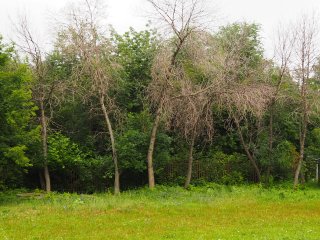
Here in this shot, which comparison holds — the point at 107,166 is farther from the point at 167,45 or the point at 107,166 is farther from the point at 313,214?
the point at 313,214

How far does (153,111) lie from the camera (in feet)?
77.5

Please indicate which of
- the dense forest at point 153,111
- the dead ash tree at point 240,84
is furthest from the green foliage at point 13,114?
the dead ash tree at point 240,84

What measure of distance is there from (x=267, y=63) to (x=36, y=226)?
1614 centimetres

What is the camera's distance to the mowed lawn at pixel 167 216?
1131 centimetres

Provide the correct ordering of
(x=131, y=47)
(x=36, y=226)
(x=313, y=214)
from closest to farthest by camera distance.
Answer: (x=36, y=226) → (x=313, y=214) → (x=131, y=47)

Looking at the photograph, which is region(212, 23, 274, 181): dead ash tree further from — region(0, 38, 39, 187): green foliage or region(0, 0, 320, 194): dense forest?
region(0, 38, 39, 187): green foliage

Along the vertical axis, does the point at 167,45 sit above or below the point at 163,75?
above

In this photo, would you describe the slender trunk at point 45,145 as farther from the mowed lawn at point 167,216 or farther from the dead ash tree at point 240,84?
the dead ash tree at point 240,84

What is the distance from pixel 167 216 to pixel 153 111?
32.9 feet

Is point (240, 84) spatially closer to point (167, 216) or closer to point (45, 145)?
point (167, 216)

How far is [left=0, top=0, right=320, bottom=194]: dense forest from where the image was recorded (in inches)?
815

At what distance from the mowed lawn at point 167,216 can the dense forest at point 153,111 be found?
3.23 meters

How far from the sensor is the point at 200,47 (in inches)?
814

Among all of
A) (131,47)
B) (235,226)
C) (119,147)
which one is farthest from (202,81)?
(235,226)
